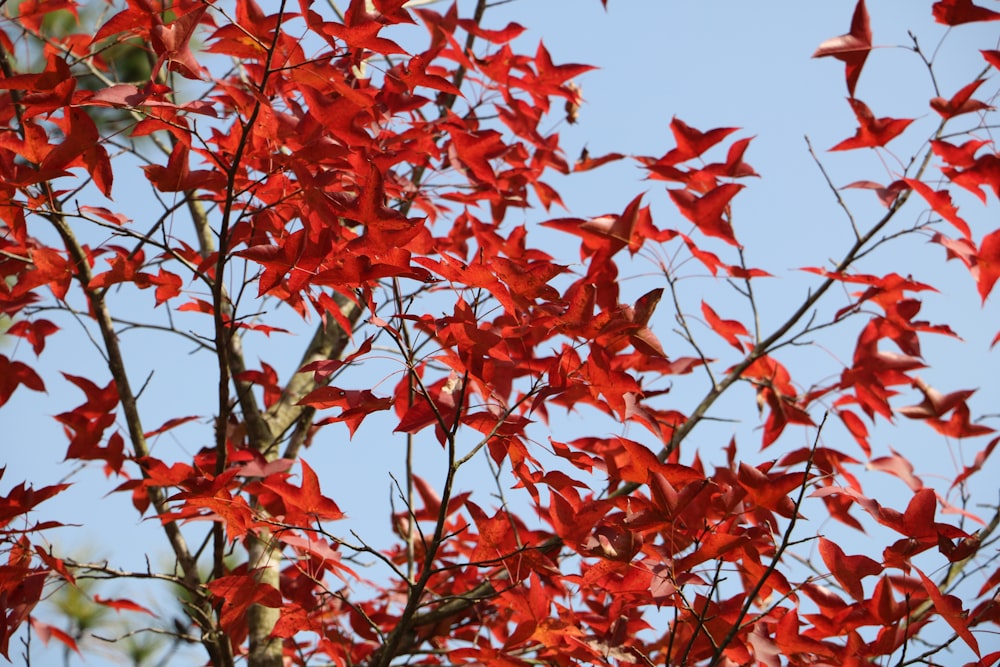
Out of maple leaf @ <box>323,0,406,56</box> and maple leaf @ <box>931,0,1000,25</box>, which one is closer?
maple leaf @ <box>323,0,406,56</box>

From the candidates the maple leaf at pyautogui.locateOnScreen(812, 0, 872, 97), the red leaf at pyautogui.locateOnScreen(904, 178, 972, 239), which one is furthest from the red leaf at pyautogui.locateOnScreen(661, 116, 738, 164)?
the red leaf at pyautogui.locateOnScreen(904, 178, 972, 239)

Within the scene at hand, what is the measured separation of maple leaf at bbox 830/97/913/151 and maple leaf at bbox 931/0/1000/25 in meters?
0.16

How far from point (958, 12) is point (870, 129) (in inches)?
8.5

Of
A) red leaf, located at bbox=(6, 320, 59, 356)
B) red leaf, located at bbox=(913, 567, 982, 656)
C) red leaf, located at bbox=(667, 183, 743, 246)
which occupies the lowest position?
red leaf, located at bbox=(913, 567, 982, 656)

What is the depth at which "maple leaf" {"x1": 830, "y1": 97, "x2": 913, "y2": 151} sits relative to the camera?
1452 millimetres

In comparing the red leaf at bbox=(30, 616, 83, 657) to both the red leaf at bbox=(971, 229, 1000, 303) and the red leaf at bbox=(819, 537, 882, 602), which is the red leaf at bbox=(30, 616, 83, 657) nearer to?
the red leaf at bbox=(819, 537, 882, 602)

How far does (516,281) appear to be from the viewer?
1.10 m

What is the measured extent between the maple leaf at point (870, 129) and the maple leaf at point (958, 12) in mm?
164

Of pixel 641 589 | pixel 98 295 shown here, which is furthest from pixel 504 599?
pixel 98 295

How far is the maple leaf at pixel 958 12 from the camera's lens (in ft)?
4.59

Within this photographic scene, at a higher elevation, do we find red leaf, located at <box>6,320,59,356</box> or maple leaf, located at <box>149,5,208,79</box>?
red leaf, located at <box>6,320,59,356</box>

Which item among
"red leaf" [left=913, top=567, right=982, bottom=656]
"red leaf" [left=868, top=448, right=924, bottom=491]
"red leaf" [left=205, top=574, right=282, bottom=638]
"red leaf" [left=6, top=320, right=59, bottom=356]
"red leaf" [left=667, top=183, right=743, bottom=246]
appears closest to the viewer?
"red leaf" [left=913, top=567, right=982, bottom=656]

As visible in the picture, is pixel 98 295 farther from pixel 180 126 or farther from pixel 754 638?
pixel 754 638

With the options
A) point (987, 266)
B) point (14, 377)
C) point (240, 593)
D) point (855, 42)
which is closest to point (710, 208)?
point (855, 42)
